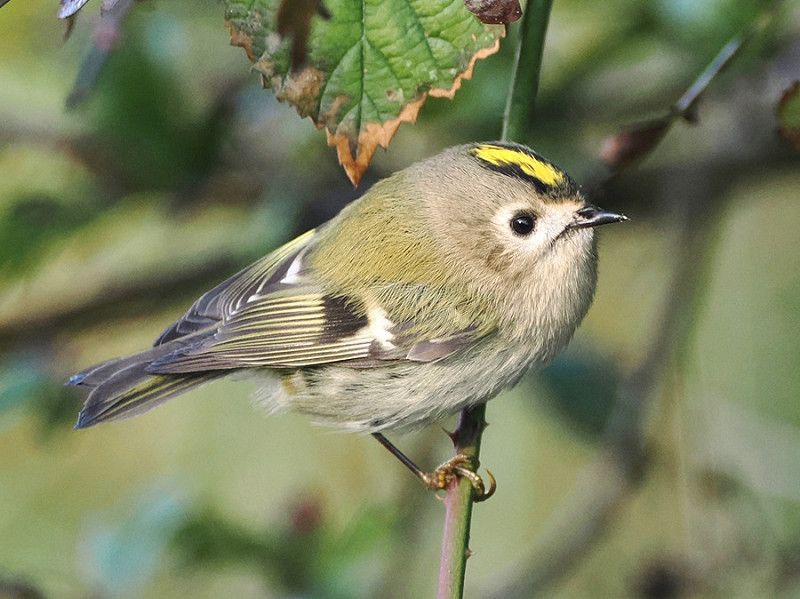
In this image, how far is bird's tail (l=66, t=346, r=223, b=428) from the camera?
1753 millimetres

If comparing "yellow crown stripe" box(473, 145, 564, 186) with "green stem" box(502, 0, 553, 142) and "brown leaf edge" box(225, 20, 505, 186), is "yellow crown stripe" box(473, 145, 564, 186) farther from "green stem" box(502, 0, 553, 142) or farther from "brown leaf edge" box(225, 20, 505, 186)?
"brown leaf edge" box(225, 20, 505, 186)

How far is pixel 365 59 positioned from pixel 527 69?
1.20 ft

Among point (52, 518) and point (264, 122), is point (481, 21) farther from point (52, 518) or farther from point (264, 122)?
point (52, 518)

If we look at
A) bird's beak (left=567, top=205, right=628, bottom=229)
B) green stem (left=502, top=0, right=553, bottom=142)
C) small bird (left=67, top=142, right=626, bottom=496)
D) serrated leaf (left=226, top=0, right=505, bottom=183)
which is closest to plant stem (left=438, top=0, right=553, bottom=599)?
green stem (left=502, top=0, right=553, bottom=142)

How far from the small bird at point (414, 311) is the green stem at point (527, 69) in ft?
0.34

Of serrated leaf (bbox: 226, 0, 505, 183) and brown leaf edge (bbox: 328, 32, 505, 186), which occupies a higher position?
serrated leaf (bbox: 226, 0, 505, 183)

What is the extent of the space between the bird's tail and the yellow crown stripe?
0.65 meters

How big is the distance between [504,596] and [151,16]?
4.76ft

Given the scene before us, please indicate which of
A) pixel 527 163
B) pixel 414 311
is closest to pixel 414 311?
pixel 414 311

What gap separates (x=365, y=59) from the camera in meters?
1.15

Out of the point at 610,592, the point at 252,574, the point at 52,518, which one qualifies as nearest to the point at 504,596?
the point at 252,574

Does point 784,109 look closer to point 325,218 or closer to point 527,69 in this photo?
point 527,69

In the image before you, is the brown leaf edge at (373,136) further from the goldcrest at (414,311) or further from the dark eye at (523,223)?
the dark eye at (523,223)

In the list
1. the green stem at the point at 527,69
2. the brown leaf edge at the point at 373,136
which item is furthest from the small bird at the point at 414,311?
the brown leaf edge at the point at 373,136
